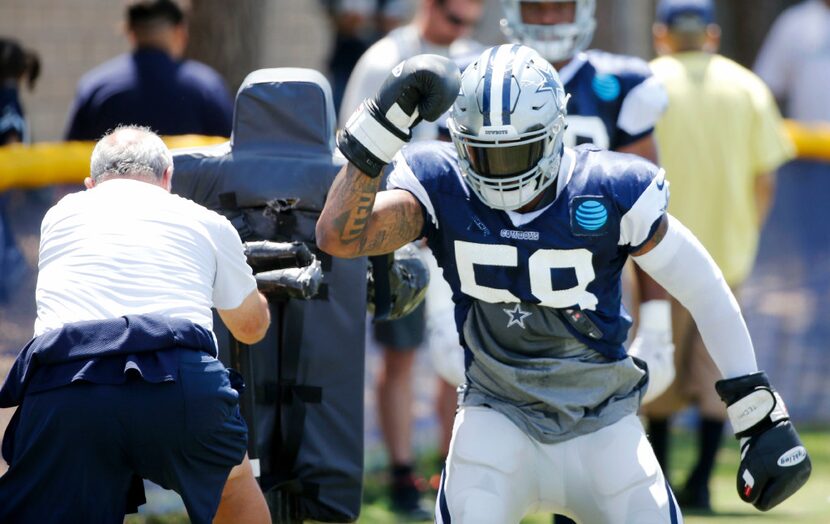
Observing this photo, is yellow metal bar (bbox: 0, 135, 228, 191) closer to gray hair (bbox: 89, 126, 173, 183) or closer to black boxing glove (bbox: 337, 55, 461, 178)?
gray hair (bbox: 89, 126, 173, 183)

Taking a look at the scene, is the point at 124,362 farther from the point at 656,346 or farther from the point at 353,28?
the point at 353,28

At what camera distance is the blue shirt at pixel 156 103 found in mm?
7480

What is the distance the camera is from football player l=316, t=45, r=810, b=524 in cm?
437

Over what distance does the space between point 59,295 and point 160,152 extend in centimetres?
53

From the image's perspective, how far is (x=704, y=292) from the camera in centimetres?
454

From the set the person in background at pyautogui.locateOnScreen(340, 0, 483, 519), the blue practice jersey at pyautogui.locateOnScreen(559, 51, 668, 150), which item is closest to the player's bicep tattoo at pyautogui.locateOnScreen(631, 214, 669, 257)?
the blue practice jersey at pyautogui.locateOnScreen(559, 51, 668, 150)

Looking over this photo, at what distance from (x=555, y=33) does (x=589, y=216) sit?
5.82 ft

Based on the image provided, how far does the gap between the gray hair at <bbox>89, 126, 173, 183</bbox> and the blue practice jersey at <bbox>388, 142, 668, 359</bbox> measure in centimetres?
67

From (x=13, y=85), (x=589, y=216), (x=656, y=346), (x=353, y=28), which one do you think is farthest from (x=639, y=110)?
(x=353, y=28)

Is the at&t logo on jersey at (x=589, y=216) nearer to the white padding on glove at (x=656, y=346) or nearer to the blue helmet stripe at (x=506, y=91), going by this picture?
the blue helmet stripe at (x=506, y=91)

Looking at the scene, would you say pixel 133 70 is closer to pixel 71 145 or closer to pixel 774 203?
pixel 71 145

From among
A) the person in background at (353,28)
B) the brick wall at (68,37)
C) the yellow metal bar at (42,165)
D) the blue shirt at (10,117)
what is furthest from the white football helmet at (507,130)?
the brick wall at (68,37)

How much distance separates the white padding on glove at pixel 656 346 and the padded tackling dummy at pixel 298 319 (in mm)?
932

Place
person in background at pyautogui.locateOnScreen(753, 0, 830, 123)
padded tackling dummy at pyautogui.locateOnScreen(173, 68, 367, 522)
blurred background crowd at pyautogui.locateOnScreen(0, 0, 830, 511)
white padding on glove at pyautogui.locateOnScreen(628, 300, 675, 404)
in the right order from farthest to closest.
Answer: person in background at pyautogui.locateOnScreen(753, 0, 830, 123), blurred background crowd at pyautogui.locateOnScreen(0, 0, 830, 511), white padding on glove at pyautogui.locateOnScreen(628, 300, 675, 404), padded tackling dummy at pyautogui.locateOnScreen(173, 68, 367, 522)
